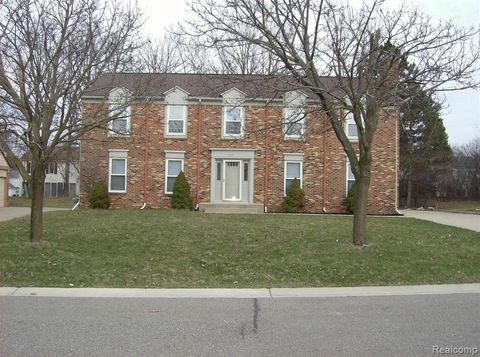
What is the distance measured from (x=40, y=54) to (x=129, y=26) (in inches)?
78.3

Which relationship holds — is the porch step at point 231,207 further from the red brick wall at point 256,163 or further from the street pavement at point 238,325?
the street pavement at point 238,325

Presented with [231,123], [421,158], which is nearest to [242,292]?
[231,123]

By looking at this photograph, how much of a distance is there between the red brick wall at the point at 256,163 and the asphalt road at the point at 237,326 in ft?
52.5

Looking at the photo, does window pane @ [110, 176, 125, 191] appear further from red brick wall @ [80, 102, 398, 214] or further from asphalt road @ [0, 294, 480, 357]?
asphalt road @ [0, 294, 480, 357]

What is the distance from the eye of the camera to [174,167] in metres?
23.9

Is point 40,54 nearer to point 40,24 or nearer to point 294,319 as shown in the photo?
point 40,24

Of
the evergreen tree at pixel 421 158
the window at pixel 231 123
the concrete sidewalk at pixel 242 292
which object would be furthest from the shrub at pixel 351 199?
the evergreen tree at pixel 421 158

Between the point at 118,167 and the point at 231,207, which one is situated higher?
the point at 118,167

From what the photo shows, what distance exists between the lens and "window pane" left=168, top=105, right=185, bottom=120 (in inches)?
940

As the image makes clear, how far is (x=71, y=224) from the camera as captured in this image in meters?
14.9

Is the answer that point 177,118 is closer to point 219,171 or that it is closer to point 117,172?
point 219,171

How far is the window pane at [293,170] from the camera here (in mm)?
23938

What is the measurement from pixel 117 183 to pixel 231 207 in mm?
5879

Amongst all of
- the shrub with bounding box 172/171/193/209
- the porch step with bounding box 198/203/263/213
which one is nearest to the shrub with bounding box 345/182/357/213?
the porch step with bounding box 198/203/263/213
